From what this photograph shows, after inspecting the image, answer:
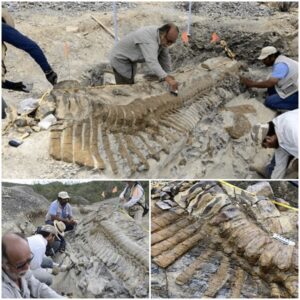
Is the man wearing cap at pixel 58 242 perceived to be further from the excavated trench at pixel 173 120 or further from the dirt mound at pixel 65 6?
the dirt mound at pixel 65 6

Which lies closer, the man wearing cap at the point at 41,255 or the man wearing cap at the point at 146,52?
the man wearing cap at the point at 41,255

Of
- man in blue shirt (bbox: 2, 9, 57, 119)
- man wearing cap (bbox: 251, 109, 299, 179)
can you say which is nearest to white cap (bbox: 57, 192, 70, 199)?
man in blue shirt (bbox: 2, 9, 57, 119)

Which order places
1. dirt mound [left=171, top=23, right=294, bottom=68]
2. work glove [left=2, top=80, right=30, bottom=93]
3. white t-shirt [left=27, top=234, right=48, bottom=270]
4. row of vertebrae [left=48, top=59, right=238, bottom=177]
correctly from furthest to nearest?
dirt mound [left=171, top=23, right=294, bottom=68] < work glove [left=2, top=80, right=30, bottom=93] < row of vertebrae [left=48, top=59, right=238, bottom=177] < white t-shirt [left=27, top=234, right=48, bottom=270]

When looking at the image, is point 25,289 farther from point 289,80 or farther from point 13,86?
point 289,80

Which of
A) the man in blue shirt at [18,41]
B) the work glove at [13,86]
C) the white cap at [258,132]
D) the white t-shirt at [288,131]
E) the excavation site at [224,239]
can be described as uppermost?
the man in blue shirt at [18,41]

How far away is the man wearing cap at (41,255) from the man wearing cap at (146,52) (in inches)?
112

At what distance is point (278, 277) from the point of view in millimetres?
4273

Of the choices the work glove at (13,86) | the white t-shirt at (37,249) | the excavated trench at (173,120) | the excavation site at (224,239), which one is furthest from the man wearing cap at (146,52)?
the white t-shirt at (37,249)

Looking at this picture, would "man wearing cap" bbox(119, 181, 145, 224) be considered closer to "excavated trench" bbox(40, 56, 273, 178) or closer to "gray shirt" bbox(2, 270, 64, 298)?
"excavated trench" bbox(40, 56, 273, 178)

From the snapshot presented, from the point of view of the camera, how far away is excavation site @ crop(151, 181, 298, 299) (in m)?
4.28

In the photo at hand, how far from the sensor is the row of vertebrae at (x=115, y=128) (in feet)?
16.8

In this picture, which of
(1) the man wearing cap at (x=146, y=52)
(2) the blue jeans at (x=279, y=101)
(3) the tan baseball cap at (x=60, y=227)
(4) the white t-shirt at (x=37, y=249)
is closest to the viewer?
(4) the white t-shirt at (x=37, y=249)

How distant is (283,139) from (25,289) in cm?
319

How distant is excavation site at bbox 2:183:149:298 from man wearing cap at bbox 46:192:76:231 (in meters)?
0.13
